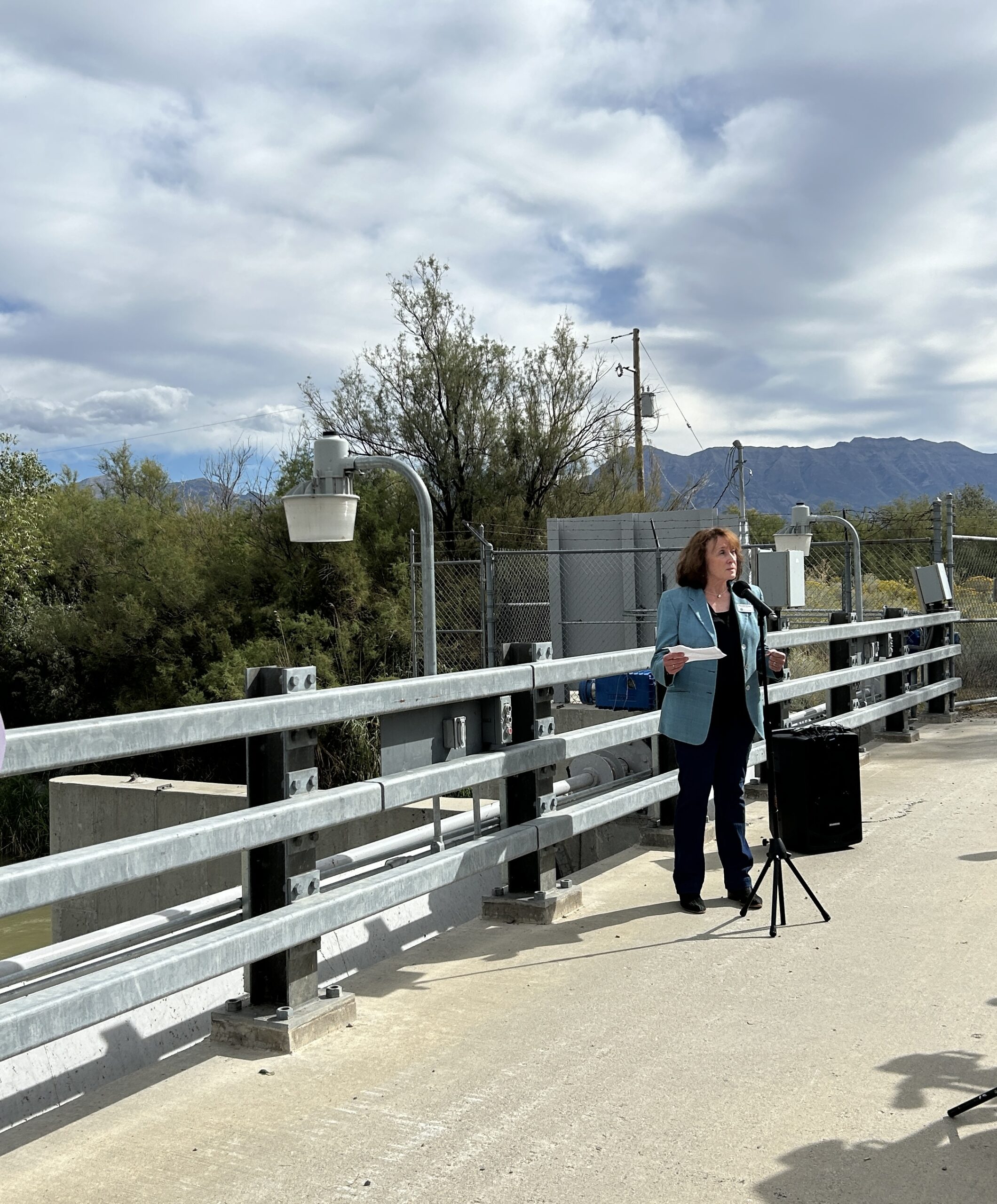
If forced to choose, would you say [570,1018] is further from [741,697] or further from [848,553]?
[848,553]

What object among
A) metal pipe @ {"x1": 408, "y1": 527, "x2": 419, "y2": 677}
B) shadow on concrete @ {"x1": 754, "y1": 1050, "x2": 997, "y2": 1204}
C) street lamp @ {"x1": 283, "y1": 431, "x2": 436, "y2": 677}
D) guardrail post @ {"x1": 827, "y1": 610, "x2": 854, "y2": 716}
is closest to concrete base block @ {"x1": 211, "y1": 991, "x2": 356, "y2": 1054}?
shadow on concrete @ {"x1": 754, "y1": 1050, "x2": 997, "y2": 1204}

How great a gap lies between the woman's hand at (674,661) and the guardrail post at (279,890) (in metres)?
1.91

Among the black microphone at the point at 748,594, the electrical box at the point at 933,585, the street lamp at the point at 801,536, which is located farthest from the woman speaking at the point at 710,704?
the street lamp at the point at 801,536

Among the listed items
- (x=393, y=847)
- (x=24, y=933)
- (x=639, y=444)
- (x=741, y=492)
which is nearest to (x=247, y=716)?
(x=393, y=847)

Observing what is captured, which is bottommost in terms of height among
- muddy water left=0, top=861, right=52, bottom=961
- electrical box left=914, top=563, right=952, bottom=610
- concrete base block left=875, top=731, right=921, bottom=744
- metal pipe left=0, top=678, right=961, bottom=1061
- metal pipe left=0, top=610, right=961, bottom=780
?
muddy water left=0, top=861, right=52, bottom=961

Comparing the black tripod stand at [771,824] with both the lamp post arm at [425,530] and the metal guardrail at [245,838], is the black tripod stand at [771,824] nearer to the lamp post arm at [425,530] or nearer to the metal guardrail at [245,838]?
the metal guardrail at [245,838]

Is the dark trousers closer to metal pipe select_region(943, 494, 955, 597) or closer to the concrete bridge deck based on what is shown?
the concrete bridge deck

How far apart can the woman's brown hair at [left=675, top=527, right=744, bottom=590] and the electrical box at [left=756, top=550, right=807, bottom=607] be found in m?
4.70

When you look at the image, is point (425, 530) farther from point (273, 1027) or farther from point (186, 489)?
point (186, 489)

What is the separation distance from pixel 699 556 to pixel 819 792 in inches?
74.7

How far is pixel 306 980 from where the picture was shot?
413 cm

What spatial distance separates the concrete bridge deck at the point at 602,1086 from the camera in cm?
309

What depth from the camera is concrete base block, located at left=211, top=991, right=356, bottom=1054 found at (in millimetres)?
3971

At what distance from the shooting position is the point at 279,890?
399cm
